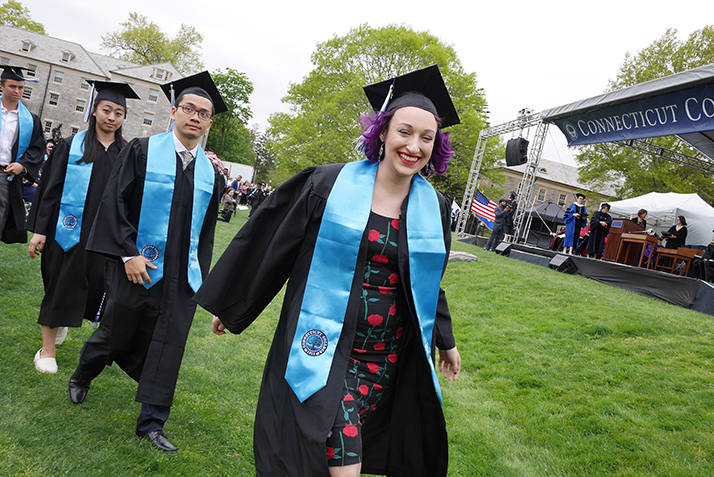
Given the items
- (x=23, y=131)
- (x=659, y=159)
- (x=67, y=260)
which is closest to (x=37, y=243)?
(x=67, y=260)

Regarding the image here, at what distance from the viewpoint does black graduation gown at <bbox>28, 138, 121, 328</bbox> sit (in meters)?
3.58

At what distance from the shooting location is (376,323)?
6.39ft

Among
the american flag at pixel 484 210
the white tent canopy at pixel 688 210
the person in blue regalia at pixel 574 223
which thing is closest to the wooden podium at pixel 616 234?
the person in blue regalia at pixel 574 223

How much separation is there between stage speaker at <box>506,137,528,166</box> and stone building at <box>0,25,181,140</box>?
36324 mm

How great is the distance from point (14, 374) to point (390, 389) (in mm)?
2803

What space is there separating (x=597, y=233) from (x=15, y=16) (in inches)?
2262

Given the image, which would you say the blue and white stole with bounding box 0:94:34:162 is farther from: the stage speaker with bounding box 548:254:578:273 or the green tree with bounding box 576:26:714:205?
the green tree with bounding box 576:26:714:205

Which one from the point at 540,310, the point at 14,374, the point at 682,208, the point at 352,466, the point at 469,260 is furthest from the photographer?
the point at 682,208

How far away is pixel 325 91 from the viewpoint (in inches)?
995

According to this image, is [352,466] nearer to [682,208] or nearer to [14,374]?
[14,374]

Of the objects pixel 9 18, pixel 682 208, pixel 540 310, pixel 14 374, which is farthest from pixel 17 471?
pixel 9 18

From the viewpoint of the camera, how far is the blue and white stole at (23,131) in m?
4.62

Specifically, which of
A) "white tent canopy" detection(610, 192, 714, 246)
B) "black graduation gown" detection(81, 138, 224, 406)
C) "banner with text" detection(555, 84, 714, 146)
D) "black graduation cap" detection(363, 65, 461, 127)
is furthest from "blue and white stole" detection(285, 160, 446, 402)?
"white tent canopy" detection(610, 192, 714, 246)

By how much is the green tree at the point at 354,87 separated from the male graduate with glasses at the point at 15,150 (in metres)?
18.6
